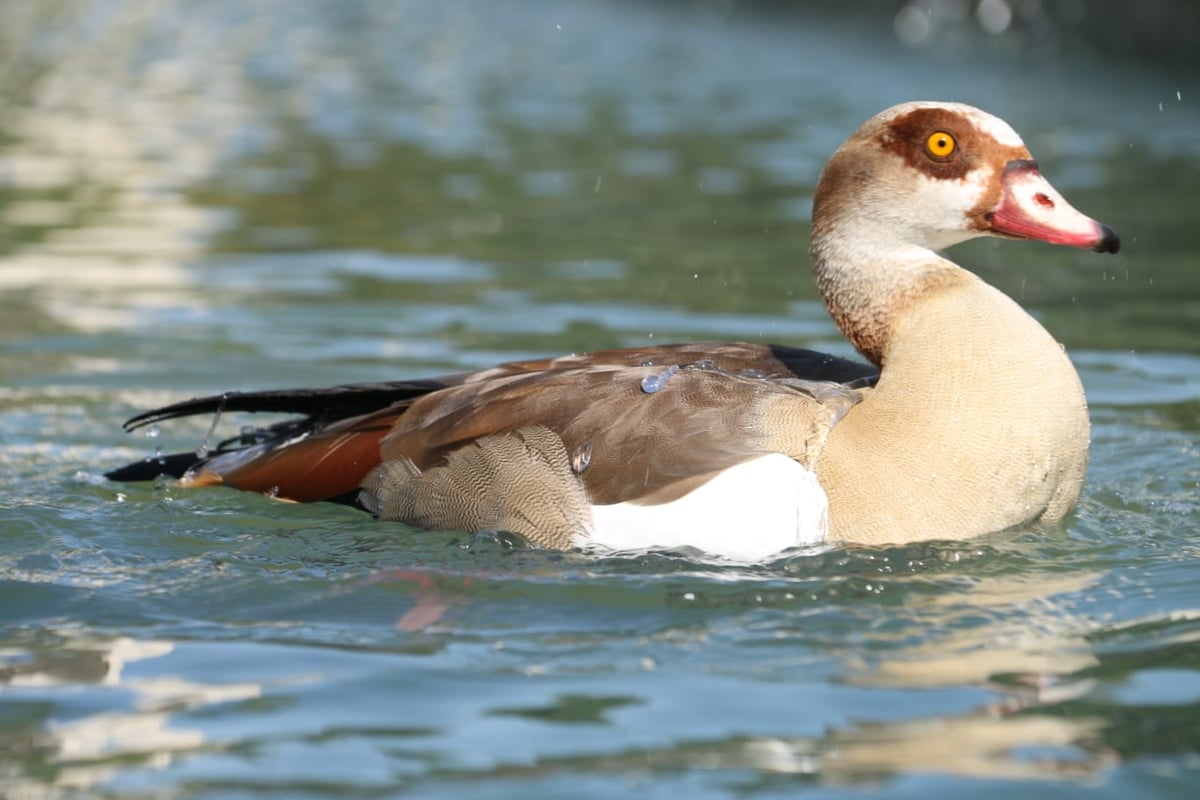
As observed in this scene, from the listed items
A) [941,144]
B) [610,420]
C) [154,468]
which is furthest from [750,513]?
[154,468]

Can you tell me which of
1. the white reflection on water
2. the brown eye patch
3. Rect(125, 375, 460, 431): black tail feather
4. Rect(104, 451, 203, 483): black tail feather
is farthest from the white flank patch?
Rect(104, 451, 203, 483): black tail feather

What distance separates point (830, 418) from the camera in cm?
526

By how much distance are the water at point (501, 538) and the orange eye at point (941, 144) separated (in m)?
1.18

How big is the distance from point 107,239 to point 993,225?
7813mm

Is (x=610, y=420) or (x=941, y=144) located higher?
(x=941, y=144)

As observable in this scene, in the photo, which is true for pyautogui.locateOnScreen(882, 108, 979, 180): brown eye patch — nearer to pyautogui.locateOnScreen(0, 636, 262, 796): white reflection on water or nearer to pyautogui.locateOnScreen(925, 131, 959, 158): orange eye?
pyautogui.locateOnScreen(925, 131, 959, 158): orange eye

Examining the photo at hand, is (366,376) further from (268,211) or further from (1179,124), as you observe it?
(1179,124)

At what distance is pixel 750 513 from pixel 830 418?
406 millimetres

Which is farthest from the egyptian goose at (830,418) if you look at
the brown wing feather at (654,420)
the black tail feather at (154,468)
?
the black tail feather at (154,468)

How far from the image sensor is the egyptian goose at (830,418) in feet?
16.8

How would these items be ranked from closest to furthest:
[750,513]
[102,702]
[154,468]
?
[102,702] < [750,513] < [154,468]

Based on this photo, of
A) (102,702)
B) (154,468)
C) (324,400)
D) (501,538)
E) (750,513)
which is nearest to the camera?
(102,702)

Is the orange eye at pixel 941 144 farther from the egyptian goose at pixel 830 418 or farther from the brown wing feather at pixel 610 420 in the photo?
the brown wing feather at pixel 610 420

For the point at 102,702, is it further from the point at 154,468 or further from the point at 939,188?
the point at 939,188
